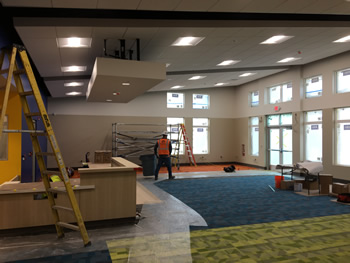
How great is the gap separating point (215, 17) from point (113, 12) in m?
1.92

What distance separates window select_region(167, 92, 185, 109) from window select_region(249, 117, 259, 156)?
11.1ft

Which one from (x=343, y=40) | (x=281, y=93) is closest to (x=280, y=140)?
(x=281, y=93)

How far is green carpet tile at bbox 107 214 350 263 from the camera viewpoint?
11.1 ft

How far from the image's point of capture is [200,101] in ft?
48.8

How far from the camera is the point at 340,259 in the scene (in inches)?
132

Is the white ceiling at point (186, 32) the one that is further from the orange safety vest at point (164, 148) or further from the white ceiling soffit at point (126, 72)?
the orange safety vest at point (164, 148)

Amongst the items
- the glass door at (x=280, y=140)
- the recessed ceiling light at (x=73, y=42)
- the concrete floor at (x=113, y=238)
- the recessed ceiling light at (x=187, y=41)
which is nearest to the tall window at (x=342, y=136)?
the glass door at (x=280, y=140)

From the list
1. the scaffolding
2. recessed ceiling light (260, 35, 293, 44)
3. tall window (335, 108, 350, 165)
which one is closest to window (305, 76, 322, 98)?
tall window (335, 108, 350, 165)

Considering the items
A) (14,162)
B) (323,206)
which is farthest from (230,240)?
(14,162)

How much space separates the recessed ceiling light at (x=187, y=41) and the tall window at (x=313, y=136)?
19.6 ft

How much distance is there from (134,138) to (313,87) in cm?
751

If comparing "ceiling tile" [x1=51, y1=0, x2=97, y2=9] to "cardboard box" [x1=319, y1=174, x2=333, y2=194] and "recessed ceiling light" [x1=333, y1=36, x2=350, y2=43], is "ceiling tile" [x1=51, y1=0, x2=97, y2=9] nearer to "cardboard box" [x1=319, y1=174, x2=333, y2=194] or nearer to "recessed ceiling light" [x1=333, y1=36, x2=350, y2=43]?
"recessed ceiling light" [x1=333, y1=36, x2=350, y2=43]

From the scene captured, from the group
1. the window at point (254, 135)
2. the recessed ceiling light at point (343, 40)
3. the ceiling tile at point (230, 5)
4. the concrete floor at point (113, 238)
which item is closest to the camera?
the concrete floor at point (113, 238)

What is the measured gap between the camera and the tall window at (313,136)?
1014 centimetres
